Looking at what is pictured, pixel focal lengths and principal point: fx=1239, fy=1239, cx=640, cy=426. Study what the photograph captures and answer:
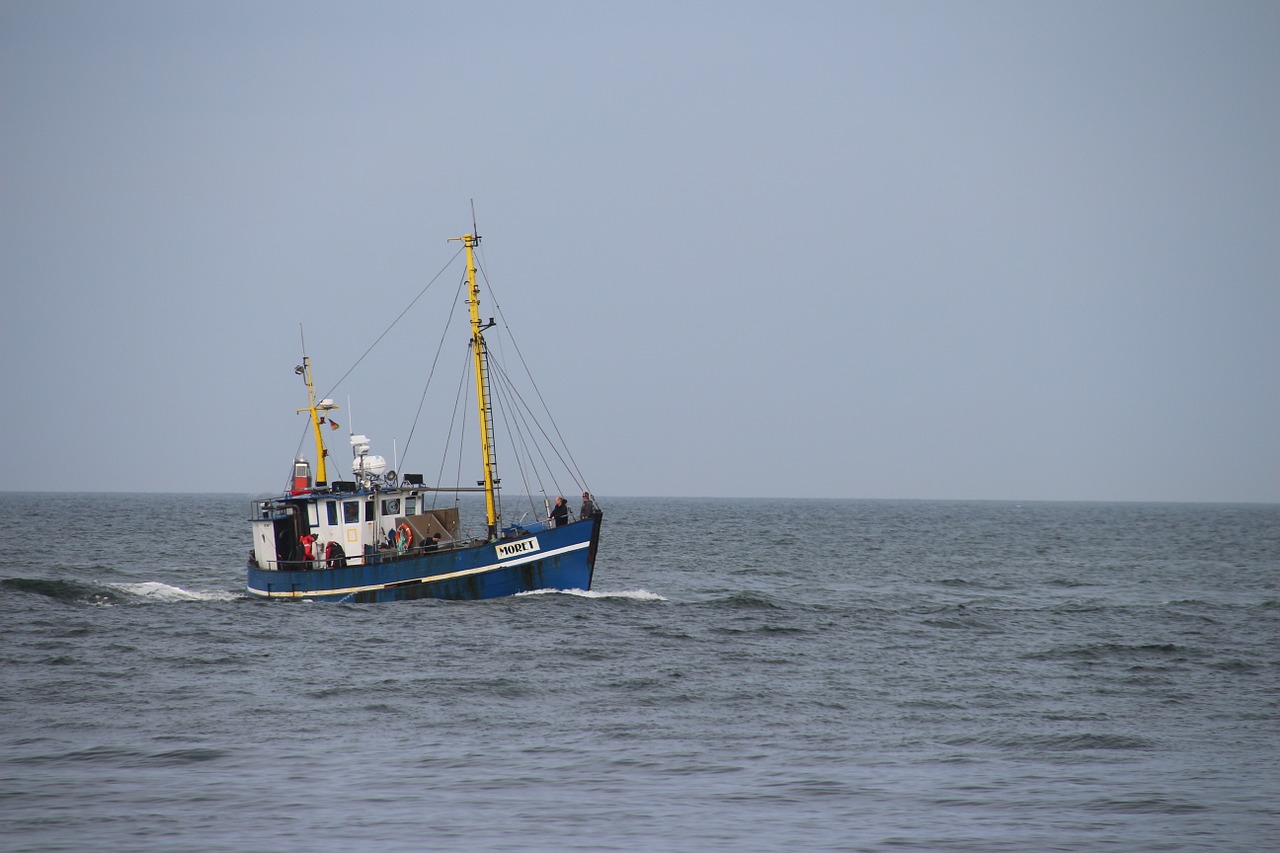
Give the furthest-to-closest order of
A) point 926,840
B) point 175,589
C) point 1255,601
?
1. point 1255,601
2. point 175,589
3. point 926,840

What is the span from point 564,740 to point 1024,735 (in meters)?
8.53

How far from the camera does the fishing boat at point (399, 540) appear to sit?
38688 mm

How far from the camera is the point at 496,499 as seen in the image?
3978 centimetres

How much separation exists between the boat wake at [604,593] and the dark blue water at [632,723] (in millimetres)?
210

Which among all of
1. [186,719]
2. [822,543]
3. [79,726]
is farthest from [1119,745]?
[822,543]

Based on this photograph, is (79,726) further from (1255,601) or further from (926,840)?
(1255,601)

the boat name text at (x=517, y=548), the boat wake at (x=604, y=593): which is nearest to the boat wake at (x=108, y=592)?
the boat name text at (x=517, y=548)

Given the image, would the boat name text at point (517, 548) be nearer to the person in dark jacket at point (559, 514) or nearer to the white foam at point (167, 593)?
the person in dark jacket at point (559, 514)

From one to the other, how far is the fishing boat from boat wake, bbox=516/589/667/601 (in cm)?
26

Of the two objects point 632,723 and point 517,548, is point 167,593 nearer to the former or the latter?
point 517,548

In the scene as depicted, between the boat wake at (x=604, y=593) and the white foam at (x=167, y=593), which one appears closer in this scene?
the boat wake at (x=604, y=593)

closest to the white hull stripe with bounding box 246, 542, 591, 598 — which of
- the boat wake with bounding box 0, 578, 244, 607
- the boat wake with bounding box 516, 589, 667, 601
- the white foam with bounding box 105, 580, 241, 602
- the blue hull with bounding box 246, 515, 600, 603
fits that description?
the blue hull with bounding box 246, 515, 600, 603

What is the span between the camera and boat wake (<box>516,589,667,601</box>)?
39919mm

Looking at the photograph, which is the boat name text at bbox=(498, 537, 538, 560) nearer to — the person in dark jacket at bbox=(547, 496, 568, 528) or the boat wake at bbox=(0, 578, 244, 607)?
the person in dark jacket at bbox=(547, 496, 568, 528)
